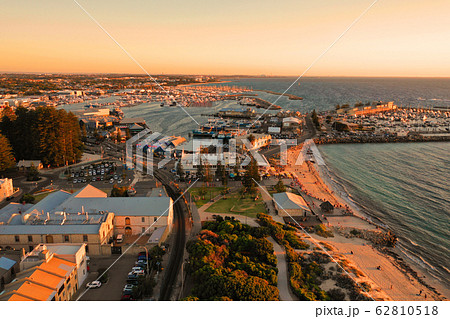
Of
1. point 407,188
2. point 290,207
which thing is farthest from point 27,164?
point 407,188

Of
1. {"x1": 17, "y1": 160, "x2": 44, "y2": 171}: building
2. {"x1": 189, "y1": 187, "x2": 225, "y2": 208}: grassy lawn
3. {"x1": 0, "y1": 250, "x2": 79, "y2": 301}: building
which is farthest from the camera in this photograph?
{"x1": 17, "y1": 160, "x2": 44, "y2": 171}: building

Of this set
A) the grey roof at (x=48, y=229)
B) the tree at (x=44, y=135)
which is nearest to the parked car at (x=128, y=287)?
the grey roof at (x=48, y=229)

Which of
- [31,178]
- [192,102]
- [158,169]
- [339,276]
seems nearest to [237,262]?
[339,276]

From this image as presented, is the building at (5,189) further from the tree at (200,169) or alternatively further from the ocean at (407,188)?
the ocean at (407,188)

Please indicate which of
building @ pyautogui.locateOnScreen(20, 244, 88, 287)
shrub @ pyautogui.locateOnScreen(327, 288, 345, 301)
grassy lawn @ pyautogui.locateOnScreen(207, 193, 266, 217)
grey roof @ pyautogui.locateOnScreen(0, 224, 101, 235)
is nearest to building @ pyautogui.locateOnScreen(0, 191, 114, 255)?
grey roof @ pyautogui.locateOnScreen(0, 224, 101, 235)

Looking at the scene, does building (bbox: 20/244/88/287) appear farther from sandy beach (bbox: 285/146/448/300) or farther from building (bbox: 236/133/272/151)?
building (bbox: 236/133/272/151)

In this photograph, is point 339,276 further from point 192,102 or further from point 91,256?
point 192,102
